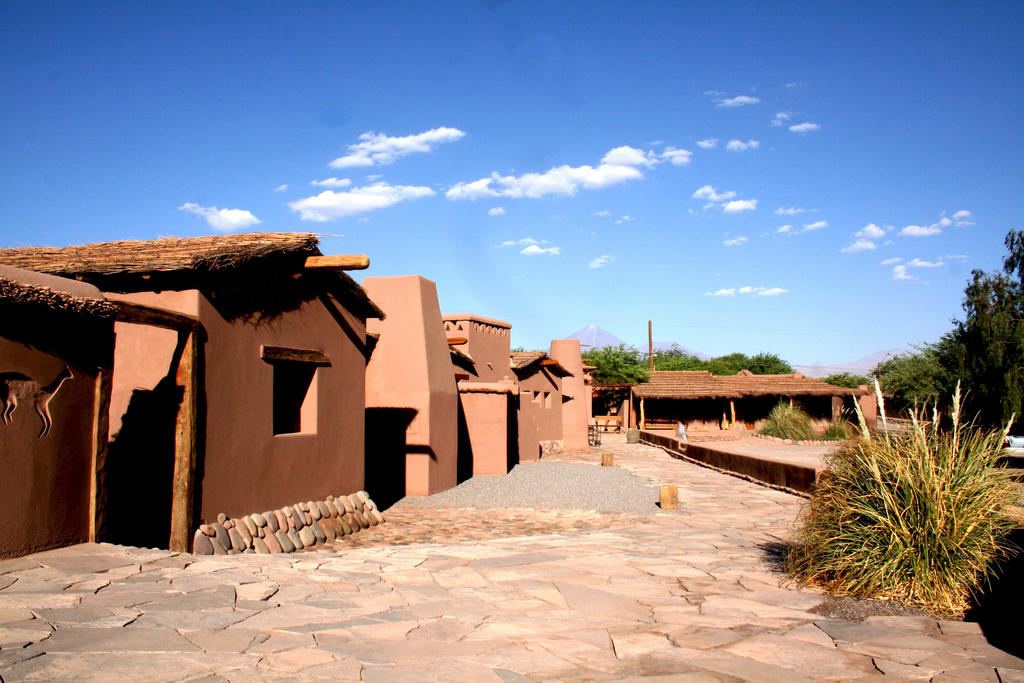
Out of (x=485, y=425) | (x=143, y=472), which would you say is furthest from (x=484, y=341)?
(x=143, y=472)

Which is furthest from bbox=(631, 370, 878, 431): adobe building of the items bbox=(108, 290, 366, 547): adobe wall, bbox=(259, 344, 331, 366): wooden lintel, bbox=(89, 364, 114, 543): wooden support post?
bbox=(89, 364, 114, 543): wooden support post

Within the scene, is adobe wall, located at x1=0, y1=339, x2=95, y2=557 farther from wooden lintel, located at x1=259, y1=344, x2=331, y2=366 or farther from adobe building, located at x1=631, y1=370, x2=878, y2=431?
adobe building, located at x1=631, y1=370, x2=878, y2=431

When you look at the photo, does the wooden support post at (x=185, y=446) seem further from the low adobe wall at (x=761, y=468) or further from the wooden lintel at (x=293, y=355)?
the low adobe wall at (x=761, y=468)

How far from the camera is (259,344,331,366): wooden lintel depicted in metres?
9.13

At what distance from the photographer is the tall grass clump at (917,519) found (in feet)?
18.5

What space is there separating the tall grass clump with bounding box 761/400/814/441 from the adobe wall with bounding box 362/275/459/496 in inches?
846

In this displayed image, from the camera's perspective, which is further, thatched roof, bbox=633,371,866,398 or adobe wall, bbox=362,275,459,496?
thatched roof, bbox=633,371,866,398

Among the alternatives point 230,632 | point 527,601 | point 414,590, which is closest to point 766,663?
point 527,601

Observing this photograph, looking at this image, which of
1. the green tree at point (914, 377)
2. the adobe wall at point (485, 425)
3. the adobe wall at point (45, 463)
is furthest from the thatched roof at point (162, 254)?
the green tree at point (914, 377)

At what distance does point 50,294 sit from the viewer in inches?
225

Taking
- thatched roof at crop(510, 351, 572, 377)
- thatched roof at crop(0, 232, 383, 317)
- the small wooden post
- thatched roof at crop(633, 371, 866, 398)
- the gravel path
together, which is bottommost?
the gravel path

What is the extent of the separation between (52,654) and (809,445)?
30.8m

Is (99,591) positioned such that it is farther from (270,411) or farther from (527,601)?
(270,411)

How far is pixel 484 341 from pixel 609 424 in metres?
20.9
